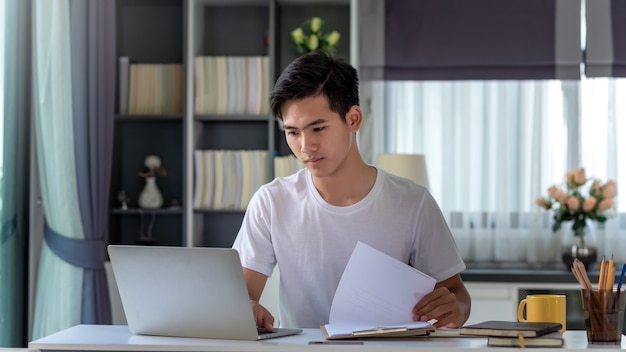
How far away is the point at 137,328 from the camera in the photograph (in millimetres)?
1934

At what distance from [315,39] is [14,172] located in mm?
1466

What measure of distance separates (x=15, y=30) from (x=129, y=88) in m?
0.79

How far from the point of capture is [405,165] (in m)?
4.05

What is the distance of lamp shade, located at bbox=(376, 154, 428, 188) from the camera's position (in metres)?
4.05

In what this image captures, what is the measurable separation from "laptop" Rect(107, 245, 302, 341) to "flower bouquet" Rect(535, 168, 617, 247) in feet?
8.71

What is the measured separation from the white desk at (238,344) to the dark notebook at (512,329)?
0.02 meters

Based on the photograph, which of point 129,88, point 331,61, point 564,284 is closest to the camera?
point 331,61

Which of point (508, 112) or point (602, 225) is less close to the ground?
point (508, 112)

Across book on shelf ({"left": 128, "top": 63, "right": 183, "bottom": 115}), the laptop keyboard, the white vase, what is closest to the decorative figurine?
the white vase

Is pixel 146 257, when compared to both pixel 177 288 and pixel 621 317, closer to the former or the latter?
pixel 177 288

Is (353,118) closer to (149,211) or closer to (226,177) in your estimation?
(226,177)

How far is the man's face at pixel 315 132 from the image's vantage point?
2178 mm

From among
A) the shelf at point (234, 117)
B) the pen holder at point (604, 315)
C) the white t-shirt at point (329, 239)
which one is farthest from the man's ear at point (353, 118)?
the shelf at point (234, 117)

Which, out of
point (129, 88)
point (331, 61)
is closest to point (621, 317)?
point (331, 61)
